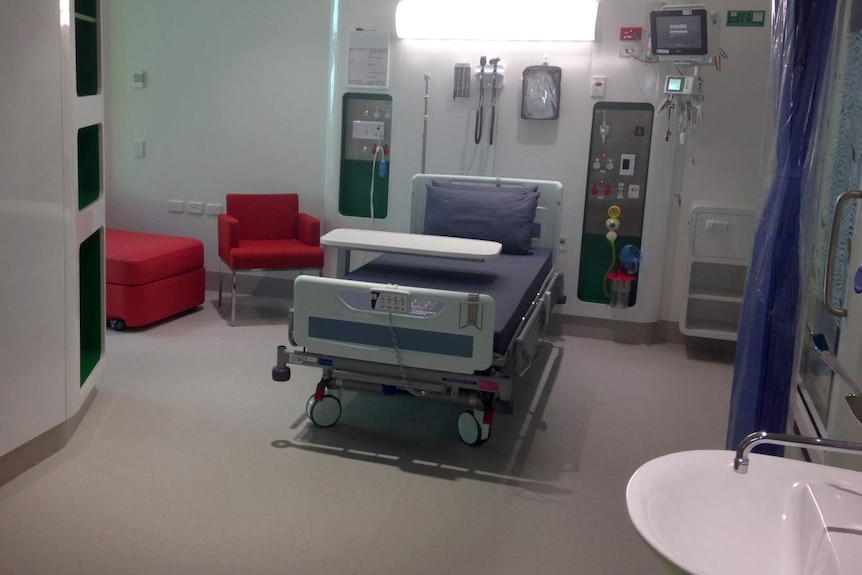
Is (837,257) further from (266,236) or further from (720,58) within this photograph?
(266,236)

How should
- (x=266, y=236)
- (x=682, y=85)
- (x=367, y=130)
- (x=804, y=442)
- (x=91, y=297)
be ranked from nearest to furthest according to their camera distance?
(x=804, y=442) → (x=91, y=297) → (x=682, y=85) → (x=367, y=130) → (x=266, y=236)

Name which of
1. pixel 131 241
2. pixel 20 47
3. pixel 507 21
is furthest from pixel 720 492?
pixel 131 241

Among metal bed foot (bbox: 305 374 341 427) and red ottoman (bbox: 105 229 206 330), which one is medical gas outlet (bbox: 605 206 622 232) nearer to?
metal bed foot (bbox: 305 374 341 427)

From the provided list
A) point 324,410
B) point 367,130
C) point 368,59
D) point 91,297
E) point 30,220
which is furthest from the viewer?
point 367,130

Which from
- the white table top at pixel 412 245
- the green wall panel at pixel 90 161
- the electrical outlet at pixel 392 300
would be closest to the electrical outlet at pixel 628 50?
the white table top at pixel 412 245

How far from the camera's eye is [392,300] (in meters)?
3.77

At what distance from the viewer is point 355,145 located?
6.39 m

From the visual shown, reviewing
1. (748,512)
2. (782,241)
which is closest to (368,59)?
(782,241)

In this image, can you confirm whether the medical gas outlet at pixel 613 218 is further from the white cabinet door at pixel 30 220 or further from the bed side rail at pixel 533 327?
the white cabinet door at pixel 30 220

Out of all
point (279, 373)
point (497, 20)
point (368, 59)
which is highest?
point (497, 20)

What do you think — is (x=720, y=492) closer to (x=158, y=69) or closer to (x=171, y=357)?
(x=171, y=357)

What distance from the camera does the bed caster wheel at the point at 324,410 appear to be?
4219 millimetres

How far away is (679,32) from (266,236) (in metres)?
3.28

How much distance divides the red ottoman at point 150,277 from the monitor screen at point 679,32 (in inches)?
136
